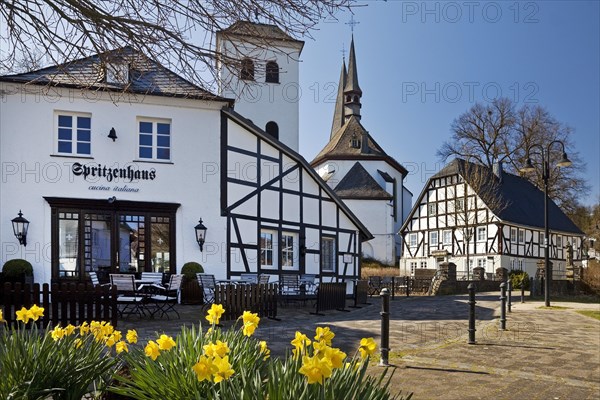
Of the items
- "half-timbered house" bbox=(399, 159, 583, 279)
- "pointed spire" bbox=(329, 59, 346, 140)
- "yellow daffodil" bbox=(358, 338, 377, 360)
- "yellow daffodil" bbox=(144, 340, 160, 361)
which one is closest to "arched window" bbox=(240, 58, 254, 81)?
"yellow daffodil" bbox=(144, 340, 160, 361)

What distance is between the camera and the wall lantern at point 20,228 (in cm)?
1445

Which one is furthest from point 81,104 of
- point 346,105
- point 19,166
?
point 346,105

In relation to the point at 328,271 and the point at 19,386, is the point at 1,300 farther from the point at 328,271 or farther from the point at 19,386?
the point at 328,271

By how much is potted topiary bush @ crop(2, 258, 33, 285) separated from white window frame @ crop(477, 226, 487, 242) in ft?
104

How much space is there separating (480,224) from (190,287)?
27.9 meters

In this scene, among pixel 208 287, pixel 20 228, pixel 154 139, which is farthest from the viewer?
pixel 154 139

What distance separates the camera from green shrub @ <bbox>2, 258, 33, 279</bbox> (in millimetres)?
13922

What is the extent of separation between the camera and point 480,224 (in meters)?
38.5

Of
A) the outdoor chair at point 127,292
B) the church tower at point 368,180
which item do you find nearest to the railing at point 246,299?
the outdoor chair at point 127,292

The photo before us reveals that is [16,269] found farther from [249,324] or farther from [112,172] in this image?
[249,324]

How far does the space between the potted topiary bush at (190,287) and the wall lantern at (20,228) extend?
14.1 feet

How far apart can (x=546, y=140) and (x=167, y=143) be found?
3476 cm

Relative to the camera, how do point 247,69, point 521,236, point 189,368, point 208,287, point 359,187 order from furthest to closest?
point 359,187, point 521,236, point 208,287, point 247,69, point 189,368

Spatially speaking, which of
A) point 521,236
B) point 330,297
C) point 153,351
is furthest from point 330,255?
point 521,236
